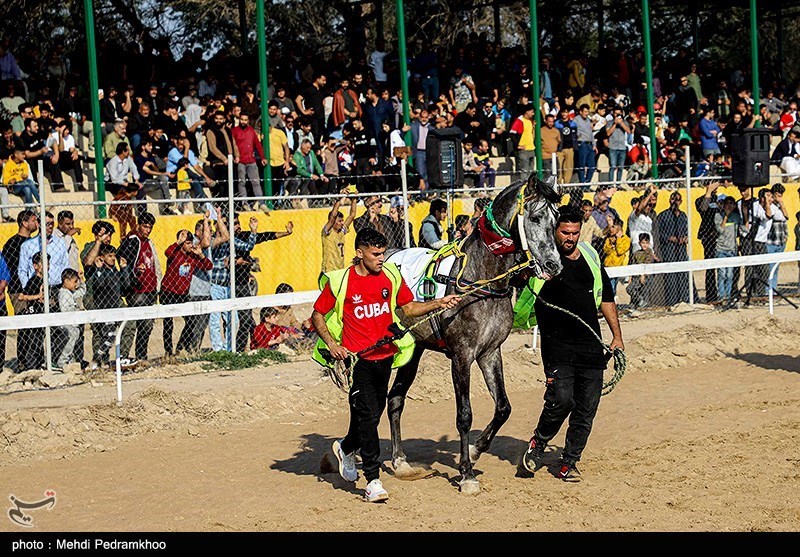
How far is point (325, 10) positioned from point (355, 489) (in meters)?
27.5

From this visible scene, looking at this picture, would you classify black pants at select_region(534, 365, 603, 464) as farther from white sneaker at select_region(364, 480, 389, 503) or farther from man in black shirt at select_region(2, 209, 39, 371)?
man in black shirt at select_region(2, 209, 39, 371)

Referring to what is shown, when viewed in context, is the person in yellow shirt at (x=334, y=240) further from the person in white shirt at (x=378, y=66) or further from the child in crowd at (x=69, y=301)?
the person in white shirt at (x=378, y=66)

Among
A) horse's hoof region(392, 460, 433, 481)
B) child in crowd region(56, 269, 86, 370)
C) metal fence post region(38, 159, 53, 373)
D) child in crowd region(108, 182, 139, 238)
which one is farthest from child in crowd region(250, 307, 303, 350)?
horse's hoof region(392, 460, 433, 481)

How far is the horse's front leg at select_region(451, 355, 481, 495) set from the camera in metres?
9.15

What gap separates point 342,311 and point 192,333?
638 cm

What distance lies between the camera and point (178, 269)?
14.5 m

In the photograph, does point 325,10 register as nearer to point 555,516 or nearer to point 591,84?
point 591,84

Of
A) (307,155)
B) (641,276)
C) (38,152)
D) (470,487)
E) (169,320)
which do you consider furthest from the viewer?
(307,155)

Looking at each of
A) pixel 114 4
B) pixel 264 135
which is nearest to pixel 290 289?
pixel 264 135

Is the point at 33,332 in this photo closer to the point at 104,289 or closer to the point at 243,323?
the point at 104,289

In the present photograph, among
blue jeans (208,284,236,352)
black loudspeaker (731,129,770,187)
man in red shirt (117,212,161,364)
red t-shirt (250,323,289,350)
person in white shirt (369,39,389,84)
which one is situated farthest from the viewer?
person in white shirt (369,39,389,84)

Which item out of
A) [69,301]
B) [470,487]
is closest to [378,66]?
[69,301]

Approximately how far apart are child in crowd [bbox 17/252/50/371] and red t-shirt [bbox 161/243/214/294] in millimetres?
1435

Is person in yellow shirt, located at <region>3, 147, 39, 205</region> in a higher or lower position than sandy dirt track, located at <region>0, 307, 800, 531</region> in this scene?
higher
